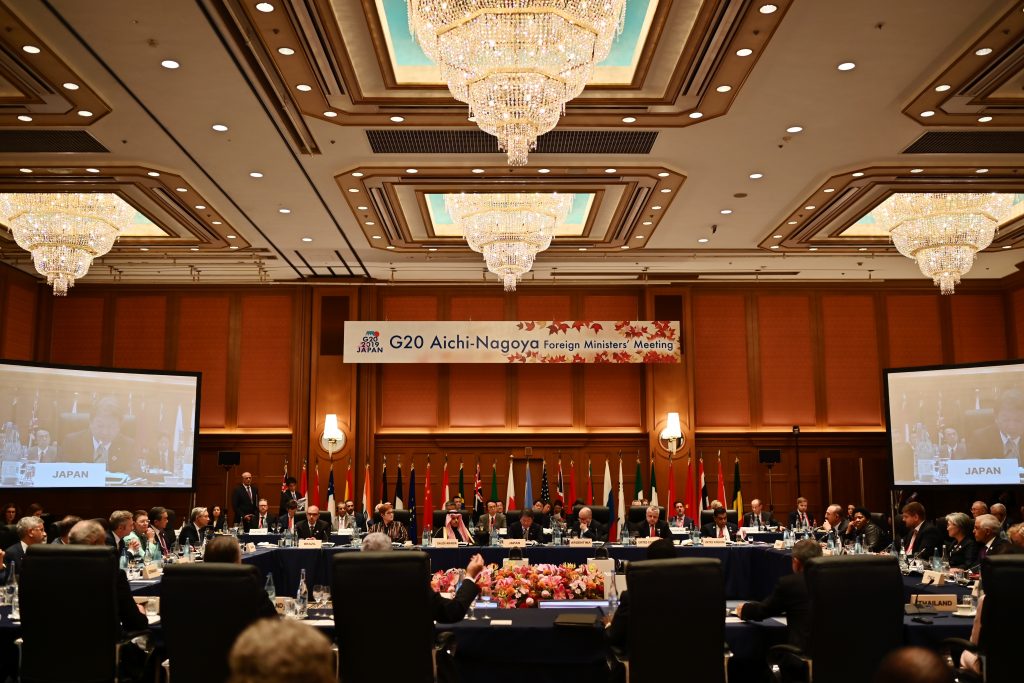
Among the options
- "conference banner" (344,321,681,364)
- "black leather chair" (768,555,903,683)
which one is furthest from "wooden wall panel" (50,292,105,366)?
"black leather chair" (768,555,903,683)

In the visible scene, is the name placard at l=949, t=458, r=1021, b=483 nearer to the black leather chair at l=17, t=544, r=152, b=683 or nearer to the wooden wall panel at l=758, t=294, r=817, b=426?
the wooden wall panel at l=758, t=294, r=817, b=426

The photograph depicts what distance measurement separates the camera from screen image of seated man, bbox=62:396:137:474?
13039mm

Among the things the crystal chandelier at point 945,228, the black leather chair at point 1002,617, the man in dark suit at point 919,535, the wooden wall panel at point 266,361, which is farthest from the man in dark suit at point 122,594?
the wooden wall panel at point 266,361

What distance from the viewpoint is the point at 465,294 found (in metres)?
16.0

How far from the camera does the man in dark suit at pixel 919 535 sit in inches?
322

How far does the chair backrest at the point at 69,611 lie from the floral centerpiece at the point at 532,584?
2042 mm

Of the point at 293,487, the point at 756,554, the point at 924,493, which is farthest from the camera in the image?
the point at 924,493

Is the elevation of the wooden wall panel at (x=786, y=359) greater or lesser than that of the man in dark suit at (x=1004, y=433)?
greater

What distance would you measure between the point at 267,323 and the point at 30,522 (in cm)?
964

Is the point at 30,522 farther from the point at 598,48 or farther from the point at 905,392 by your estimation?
the point at 905,392

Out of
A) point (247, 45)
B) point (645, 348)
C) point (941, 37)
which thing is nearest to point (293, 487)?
point (645, 348)

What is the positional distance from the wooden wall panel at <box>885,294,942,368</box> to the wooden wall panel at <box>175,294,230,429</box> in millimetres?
12113

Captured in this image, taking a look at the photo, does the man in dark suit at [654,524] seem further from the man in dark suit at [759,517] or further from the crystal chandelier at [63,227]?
the crystal chandelier at [63,227]

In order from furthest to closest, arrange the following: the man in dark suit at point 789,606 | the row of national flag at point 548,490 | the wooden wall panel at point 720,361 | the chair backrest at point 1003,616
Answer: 1. the wooden wall panel at point 720,361
2. the row of national flag at point 548,490
3. the man in dark suit at point 789,606
4. the chair backrest at point 1003,616
